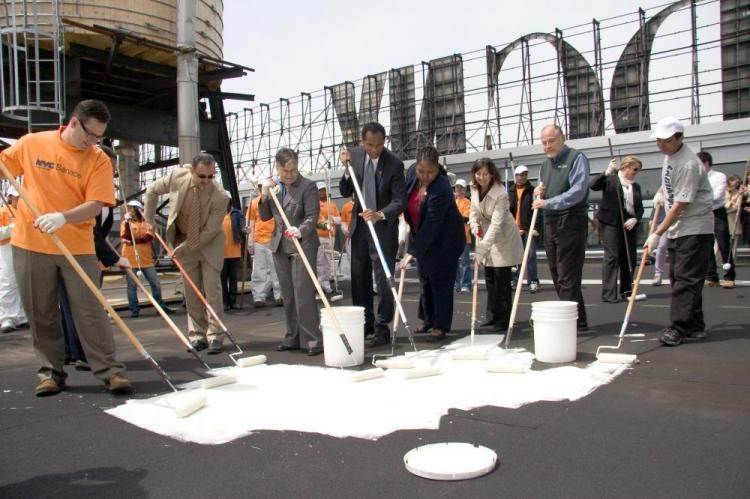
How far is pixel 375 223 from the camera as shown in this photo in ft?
18.0

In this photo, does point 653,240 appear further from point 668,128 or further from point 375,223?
point 375,223

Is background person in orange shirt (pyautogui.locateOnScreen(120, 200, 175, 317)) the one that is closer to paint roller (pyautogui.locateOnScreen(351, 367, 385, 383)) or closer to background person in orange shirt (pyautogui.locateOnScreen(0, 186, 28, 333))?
background person in orange shirt (pyautogui.locateOnScreen(0, 186, 28, 333))

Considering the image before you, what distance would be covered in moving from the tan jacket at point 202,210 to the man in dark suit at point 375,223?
3.81 feet

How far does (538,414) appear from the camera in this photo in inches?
127

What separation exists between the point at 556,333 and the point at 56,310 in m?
3.44

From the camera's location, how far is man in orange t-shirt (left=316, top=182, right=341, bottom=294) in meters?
9.58

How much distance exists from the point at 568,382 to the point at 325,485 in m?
1.96

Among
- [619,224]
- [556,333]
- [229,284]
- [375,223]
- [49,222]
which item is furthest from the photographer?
[229,284]

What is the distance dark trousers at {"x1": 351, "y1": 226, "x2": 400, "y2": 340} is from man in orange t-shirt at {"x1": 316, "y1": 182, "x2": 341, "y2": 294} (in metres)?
3.81

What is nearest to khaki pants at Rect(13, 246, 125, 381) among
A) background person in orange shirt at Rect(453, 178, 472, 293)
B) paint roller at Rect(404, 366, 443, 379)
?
paint roller at Rect(404, 366, 443, 379)

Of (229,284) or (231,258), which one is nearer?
(229,284)

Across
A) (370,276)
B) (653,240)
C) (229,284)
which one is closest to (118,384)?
(370,276)

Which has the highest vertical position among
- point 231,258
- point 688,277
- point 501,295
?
point 231,258

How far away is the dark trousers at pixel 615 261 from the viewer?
7629mm
